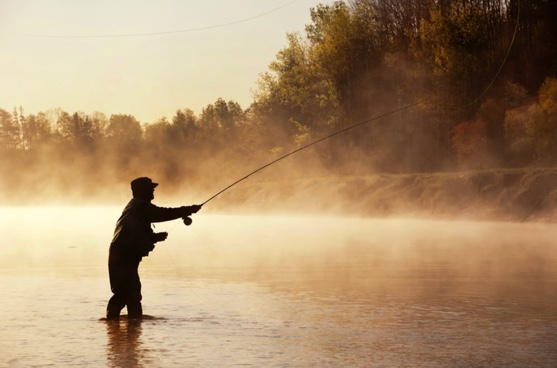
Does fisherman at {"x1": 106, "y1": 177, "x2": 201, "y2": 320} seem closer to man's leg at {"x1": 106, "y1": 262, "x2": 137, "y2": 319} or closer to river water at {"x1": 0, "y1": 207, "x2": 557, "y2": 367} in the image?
man's leg at {"x1": 106, "y1": 262, "x2": 137, "y2": 319}

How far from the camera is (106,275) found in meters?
18.3

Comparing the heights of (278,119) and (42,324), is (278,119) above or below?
above

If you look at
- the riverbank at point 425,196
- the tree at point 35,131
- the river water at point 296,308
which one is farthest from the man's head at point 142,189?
the tree at point 35,131

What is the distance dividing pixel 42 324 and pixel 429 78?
46.4 meters

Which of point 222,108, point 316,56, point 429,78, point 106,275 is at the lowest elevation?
point 106,275

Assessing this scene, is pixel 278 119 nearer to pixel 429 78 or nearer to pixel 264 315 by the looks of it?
pixel 429 78

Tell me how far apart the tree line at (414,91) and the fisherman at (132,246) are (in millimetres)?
16351

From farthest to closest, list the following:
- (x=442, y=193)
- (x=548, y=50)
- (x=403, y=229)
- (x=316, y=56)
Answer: (x=316, y=56)
(x=548, y=50)
(x=442, y=193)
(x=403, y=229)

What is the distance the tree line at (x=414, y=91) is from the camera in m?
49.5

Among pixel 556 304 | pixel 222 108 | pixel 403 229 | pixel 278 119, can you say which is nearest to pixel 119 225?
pixel 556 304

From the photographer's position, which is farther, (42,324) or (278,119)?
(278,119)

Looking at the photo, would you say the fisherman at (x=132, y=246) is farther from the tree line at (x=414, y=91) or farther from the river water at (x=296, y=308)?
the tree line at (x=414, y=91)

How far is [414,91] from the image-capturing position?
5778cm

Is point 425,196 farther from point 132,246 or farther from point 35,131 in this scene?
point 35,131
